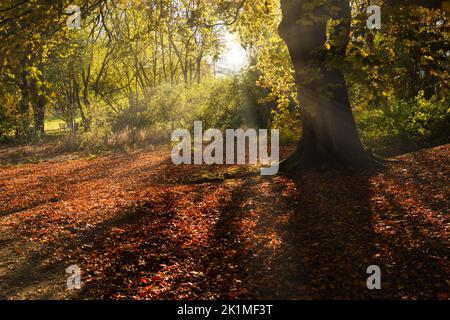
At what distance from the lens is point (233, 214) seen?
7309mm

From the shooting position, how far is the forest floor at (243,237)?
15.5 feet

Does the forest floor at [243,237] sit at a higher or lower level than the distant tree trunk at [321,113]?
lower

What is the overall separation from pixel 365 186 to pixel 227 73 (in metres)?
13.5

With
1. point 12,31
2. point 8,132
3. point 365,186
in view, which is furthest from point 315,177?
point 8,132

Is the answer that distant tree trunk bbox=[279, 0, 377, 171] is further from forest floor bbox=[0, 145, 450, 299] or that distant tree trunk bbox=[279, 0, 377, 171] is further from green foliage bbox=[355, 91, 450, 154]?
green foliage bbox=[355, 91, 450, 154]

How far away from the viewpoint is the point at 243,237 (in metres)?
6.20

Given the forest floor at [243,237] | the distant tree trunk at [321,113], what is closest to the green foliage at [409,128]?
the forest floor at [243,237]

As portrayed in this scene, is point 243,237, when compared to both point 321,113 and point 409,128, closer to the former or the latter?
point 321,113

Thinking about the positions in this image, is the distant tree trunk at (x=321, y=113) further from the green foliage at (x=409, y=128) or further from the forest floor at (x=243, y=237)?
the green foliage at (x=409, y=128)

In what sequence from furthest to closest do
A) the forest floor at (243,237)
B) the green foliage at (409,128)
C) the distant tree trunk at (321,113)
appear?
the green foliage at (409,128)
the distant tree trunk at (321,113)
the forest floor at (243,237)

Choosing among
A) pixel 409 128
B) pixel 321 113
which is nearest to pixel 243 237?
pixel 321 113

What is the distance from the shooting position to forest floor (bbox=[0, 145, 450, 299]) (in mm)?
4719

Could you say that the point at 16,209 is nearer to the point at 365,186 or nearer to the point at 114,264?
the point at 114,264

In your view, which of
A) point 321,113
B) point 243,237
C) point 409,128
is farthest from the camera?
point 409,128
